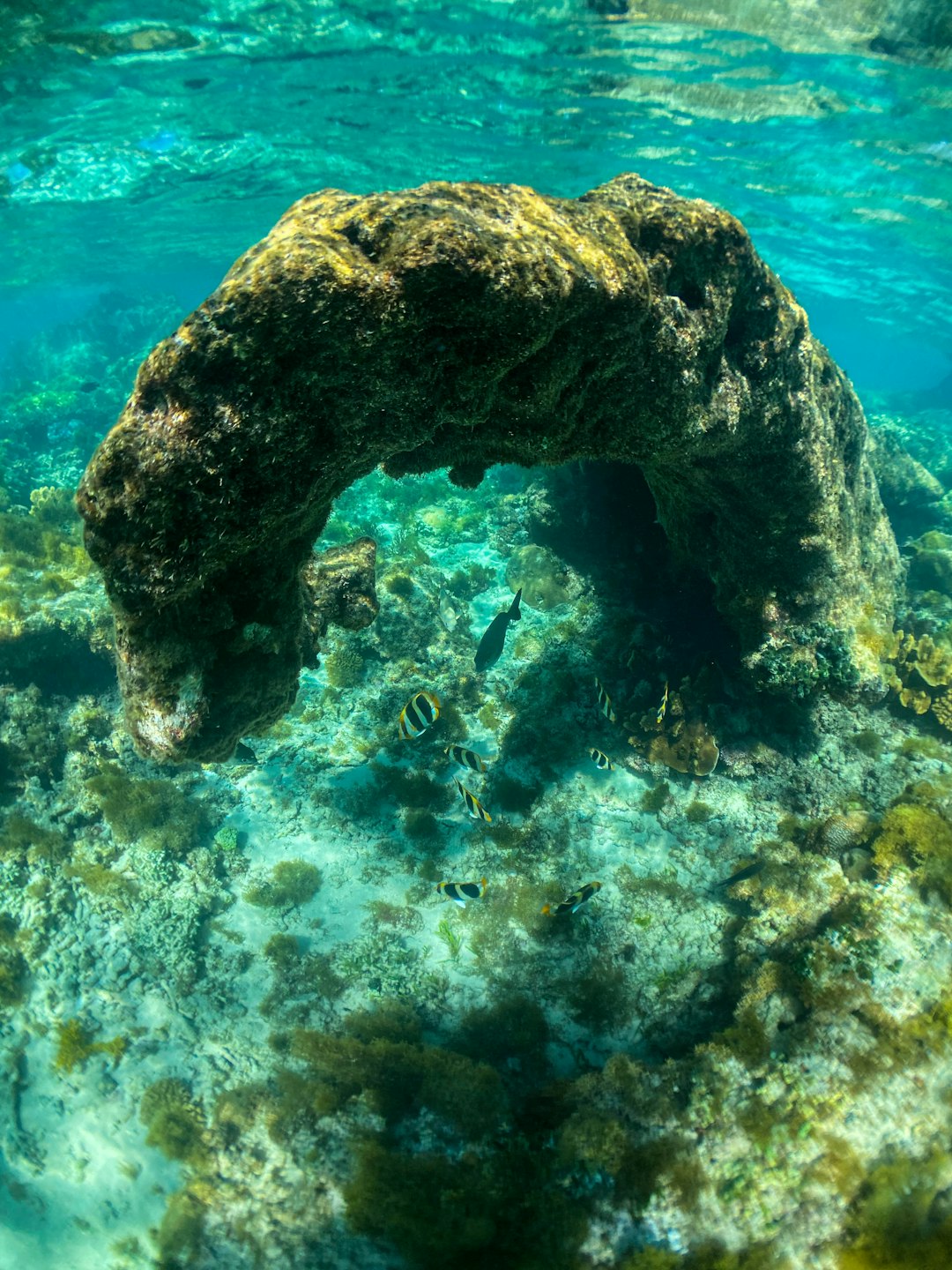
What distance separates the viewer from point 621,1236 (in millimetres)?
3594

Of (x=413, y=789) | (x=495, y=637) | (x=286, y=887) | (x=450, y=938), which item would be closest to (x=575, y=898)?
(x=450, y=938)

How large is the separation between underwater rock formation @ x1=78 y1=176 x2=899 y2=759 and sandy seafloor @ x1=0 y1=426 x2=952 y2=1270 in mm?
2803

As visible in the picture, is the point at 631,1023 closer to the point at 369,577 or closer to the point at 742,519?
the point at 369,577

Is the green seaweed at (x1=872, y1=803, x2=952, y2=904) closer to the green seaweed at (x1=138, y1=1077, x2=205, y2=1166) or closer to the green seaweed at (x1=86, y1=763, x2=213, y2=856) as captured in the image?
the green seaweed at (x1=138, y1=1077, x2=205, y2=1166)

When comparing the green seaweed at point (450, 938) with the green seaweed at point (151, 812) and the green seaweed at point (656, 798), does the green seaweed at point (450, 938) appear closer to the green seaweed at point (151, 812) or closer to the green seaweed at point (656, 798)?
the green seaweed at point (656, 798)

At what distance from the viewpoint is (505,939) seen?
580 cm

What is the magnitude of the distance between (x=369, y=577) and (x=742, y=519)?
13.1 feet

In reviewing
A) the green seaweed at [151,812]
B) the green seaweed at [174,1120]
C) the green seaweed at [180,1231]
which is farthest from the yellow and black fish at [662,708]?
the green seaweed at [180,1231]

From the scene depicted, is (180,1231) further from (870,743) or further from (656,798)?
(870,743)

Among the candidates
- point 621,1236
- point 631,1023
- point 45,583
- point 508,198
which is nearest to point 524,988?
point 631,1023

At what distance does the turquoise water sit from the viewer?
3.85 metres

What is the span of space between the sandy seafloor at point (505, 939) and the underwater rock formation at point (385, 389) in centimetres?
280

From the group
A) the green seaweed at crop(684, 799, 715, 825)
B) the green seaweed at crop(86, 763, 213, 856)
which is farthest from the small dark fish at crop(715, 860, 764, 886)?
the green seaweed at crop(86, 763, 213, 856)

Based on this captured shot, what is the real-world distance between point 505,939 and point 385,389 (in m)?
5.06
